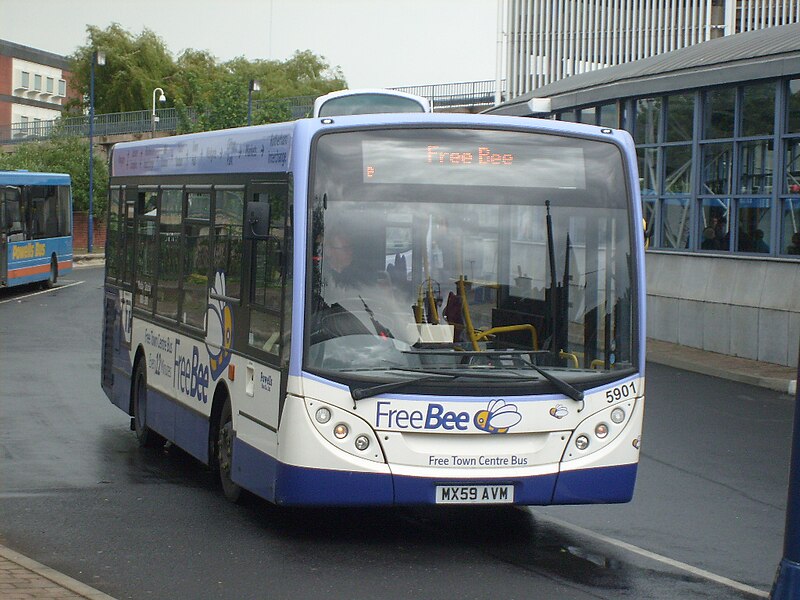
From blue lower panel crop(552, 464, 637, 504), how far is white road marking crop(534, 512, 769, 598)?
348 millimetres

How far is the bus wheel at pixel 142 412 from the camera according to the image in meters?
12.9

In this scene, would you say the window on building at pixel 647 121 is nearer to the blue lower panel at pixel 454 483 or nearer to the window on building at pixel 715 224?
the window on building at pixel 715 224

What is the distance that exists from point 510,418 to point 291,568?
5.14 ft

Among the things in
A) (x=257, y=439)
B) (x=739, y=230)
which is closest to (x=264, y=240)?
(x=257, y=439)

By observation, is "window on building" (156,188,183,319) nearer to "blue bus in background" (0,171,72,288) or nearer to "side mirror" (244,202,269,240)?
"side mirror" (244,202,269,240)

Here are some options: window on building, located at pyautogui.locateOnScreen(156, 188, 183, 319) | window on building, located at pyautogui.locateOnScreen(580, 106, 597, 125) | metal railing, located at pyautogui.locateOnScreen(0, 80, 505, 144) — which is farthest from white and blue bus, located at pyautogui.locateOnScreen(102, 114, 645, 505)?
metal railing, located at pyautogui.locateOnScreen(0, 80, 505, 144)

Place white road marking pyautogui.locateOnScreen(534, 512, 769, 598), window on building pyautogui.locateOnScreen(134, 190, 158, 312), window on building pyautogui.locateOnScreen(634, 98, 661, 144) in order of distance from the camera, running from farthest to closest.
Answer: window on building pyautogui.locateOnScreen(634, 98, 661, 144)
window on building pyautogui.locateOnScreen(134, 190, 158, 312)
white road marking pyautogui.locateOnScreen(534, 512, 769, 598)

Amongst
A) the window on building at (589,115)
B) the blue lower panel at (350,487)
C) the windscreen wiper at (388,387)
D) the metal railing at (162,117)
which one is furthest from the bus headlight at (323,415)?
the metal railing at (162,117)

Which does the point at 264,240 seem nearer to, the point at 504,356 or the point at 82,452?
the point at 504,356

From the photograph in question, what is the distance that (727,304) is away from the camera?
23.5 metres

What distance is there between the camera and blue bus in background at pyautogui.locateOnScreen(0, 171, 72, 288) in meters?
35.5

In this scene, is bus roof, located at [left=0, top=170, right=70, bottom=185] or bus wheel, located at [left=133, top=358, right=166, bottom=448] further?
bus roof, located at [left=0, top=170, right=70, bottom=185]

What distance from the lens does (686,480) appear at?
39.0ft

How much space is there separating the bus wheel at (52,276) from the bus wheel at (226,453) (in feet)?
99.3
